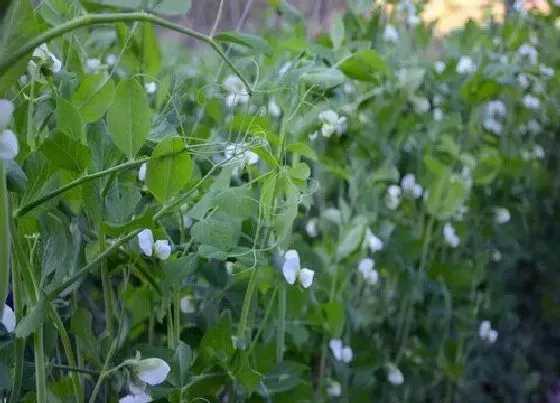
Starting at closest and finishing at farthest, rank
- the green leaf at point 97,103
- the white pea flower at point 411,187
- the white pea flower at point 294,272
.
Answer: the green leaf at point 97,103 → the white pea flower at point 294,272 → the white pea flower at point 411,187

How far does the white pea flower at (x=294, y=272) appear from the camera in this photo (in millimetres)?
915

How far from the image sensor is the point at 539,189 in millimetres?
2297

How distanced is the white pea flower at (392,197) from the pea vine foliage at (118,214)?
0.52 meters

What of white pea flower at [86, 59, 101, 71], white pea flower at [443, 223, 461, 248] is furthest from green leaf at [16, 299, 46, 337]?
white pea flower at [443, 223, 461, 248]

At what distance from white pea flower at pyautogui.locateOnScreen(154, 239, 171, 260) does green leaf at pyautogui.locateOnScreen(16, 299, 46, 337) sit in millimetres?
125

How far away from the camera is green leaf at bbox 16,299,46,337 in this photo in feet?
2.27

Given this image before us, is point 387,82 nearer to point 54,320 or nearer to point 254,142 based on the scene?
point 254,142

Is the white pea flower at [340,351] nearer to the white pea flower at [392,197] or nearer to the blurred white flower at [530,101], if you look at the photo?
the white pea flower at [392,197]

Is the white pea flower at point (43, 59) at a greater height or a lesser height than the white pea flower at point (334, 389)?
greater

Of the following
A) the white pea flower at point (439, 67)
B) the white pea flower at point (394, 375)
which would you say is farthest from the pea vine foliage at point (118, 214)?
the white pea flower at point (439, 67)

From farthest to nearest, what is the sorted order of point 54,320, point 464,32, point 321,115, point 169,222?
point 464,32
point 321,115
point 169,222
point 54,320

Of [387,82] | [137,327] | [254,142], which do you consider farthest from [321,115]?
[387,82]

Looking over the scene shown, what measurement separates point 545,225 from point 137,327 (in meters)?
1.57

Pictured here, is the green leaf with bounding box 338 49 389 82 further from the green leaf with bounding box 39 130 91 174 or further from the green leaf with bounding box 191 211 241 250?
the green leaf with bounding box 39 130 91 174
